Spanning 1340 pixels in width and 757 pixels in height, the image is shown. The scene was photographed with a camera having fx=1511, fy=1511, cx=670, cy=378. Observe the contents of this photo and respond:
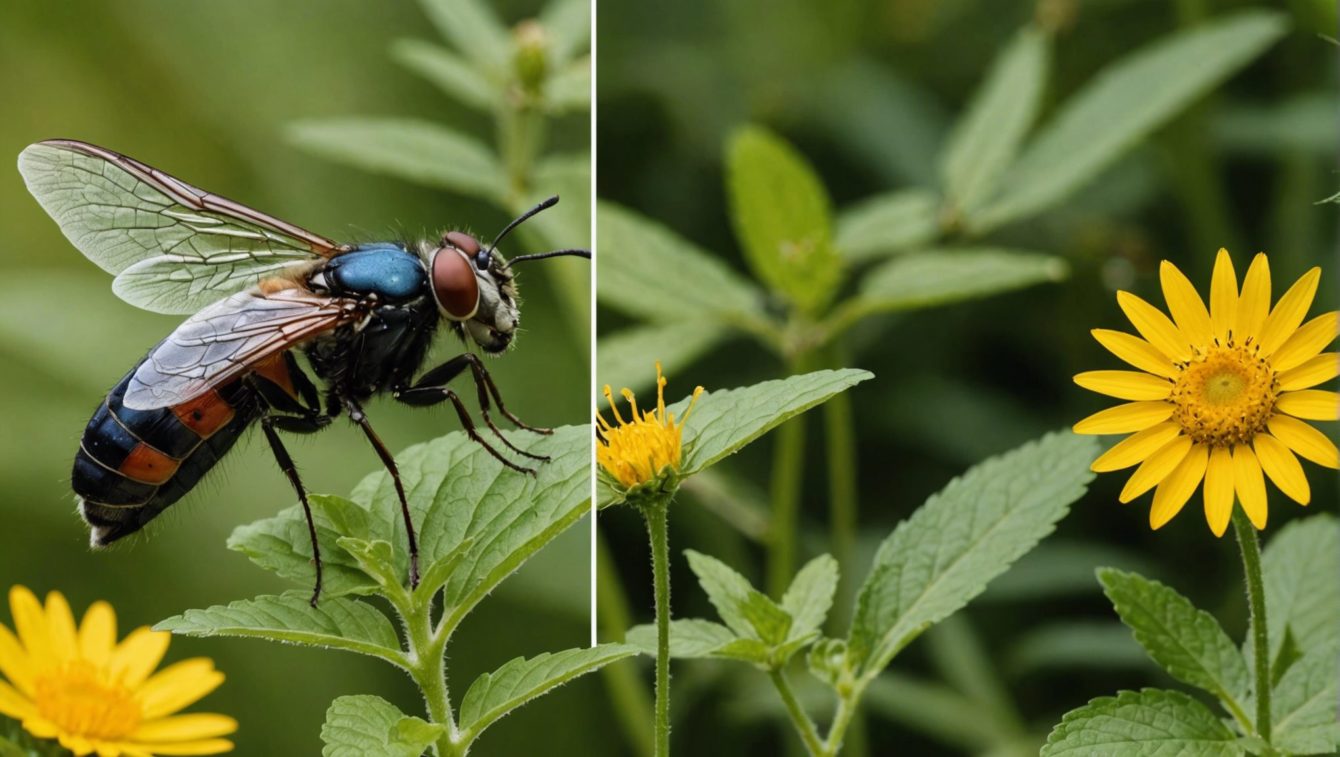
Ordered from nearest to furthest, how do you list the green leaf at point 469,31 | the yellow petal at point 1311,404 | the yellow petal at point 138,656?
the yellow petal at point 1311,404 → the yellow petal at point 138,656 → the green leaf at point 469,31

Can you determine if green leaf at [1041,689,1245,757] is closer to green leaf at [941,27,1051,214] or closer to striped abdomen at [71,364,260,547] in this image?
striped abdomen at [71,364,260,547]

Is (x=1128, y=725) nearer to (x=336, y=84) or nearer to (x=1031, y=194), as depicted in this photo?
(x=1031, y=194)

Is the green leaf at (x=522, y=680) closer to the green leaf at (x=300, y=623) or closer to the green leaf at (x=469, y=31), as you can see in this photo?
the green leaf at (x=300, y=623)

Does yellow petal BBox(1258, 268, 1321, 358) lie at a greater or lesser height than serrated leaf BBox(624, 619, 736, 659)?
greater

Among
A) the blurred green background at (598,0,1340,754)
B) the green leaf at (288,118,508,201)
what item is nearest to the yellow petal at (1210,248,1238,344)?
the blurred green background at (598,0,1340,754)

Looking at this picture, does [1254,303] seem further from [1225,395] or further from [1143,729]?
[1143,729]

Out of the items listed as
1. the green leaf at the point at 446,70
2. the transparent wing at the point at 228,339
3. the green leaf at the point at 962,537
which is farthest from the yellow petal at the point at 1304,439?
the green leaf at the point at 446,70

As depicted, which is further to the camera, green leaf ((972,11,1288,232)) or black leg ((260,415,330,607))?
green leaf ((972,11,1288,232))
